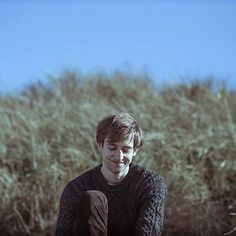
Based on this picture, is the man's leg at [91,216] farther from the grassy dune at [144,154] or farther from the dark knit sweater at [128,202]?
the grassy dune at [144,154]

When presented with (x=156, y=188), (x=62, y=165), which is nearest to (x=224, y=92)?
(x=62, y=165)

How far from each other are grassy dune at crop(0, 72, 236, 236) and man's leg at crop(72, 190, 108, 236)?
1.46 meters

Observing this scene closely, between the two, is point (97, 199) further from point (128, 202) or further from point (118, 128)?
point (118, 128)

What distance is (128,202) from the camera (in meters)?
2.44

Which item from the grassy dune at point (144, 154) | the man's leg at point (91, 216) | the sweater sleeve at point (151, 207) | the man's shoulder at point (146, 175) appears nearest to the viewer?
the man's leg at point (91, 216)

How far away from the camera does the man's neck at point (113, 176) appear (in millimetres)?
2467

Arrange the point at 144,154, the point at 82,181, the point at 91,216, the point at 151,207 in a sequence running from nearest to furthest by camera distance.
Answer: the point at 91,216 < the point at 151,207 < the point at 82,181 < the point at 144,154

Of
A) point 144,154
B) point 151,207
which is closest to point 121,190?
point 151,207

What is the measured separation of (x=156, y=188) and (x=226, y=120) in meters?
2.49

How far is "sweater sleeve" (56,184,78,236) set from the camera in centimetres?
240

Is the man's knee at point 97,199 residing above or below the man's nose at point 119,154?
below

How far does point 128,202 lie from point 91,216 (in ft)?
0.88

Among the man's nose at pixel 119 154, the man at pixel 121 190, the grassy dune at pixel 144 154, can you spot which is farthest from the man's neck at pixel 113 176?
the grassy dune at pixel 144 154

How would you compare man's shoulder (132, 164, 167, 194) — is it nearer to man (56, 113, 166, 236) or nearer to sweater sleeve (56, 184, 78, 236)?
man (56, 113, 166, 236)
